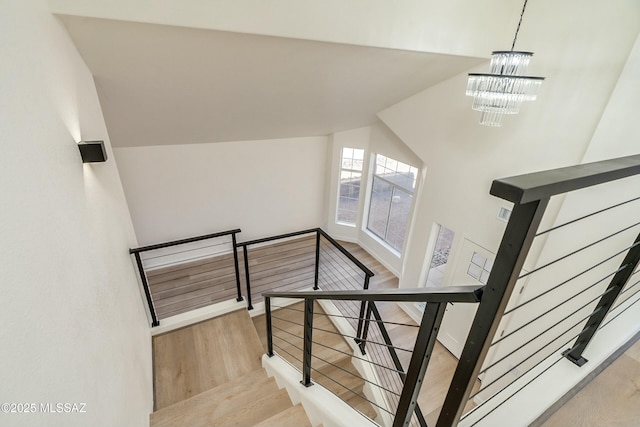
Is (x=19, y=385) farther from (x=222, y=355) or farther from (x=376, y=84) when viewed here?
(x=376, y=84)

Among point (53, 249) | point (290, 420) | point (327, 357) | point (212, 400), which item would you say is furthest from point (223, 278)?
point (53, 249)

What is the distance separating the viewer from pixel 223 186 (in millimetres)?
5617

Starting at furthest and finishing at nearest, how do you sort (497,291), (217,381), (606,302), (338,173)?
(338,173) → (217,381) → (606,302) → (497,291)

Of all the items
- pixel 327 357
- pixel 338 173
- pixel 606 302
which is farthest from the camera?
pixel 338 173

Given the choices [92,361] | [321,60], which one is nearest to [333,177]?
[321,60]

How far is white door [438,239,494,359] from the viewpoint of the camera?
3.92m

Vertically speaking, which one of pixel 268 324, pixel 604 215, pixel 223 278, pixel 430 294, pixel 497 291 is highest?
pixel 497 291

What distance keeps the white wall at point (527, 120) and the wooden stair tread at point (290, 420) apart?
2.89 m

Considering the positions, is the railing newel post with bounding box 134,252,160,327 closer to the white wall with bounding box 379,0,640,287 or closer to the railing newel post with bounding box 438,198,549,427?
the railing newel post with bounding box 438,198,549,427

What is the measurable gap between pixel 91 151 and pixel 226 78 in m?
1.50

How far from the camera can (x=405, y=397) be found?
109 cm

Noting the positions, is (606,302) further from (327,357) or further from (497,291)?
(327,357)

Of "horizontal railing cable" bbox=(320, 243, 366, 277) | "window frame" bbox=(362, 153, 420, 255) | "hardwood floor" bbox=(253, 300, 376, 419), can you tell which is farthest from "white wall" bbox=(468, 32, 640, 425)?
"horizontal railing cable" bbox=(320, 243, 366, 277)

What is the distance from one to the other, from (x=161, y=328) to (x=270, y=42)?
3.11 meters
